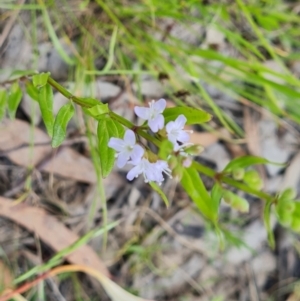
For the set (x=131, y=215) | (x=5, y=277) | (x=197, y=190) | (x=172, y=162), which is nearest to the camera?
(x=172, y=162)

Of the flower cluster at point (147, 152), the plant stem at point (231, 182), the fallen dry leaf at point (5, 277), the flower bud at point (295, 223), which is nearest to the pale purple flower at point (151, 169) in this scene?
the flower cluster at point (147, 152)

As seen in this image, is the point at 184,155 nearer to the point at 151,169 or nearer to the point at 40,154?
the point at 151,169

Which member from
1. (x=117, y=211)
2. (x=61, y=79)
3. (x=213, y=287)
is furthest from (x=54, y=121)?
(x=213, y=287)

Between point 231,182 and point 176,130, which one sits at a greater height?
point 176,130

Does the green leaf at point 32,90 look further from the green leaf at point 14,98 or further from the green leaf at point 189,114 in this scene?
the green leaf at point 189,114

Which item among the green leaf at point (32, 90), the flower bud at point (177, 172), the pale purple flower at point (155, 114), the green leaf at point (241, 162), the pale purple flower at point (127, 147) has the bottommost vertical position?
the green leaf at point (241, 162)

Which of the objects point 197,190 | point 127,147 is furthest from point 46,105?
point 197,190

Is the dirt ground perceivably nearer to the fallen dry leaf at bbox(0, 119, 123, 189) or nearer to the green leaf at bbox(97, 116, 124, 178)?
the fallen dry leaf at bbox(0, 119, 123, 189)
